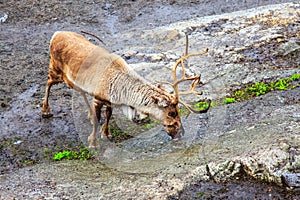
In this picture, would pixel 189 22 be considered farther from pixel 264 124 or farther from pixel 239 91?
pixel 264 124

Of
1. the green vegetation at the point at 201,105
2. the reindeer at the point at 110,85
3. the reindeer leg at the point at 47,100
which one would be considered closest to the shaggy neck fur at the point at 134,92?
the reindeer at the point at 110,85

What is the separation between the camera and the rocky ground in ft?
19.9

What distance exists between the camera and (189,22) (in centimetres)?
1325

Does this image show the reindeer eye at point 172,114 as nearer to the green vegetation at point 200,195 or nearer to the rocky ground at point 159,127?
the rocky ground at point 159,127

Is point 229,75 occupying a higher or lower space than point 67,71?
lower

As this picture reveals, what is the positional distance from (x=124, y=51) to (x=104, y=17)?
4.94 meters

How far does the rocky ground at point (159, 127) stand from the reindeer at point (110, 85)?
0.56 meters

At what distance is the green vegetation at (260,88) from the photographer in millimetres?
8984

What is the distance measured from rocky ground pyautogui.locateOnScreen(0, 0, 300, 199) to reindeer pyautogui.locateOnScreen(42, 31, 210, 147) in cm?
Result: 56

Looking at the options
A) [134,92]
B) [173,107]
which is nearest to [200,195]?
[173,107]

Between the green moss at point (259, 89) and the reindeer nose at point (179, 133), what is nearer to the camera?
the reindeer nose at point (179, 133)

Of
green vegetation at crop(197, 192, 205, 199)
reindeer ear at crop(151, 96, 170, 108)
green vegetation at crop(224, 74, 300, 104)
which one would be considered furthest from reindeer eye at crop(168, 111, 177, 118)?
green vegetation at crop(224, 74, 300, 104)

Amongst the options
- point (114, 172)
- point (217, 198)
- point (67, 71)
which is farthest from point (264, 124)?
point (67, 71)

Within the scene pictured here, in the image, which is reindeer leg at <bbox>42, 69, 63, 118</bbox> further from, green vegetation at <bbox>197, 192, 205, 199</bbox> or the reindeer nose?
green vegetation at <bbox>197, 192, 205, 199</bbox>
